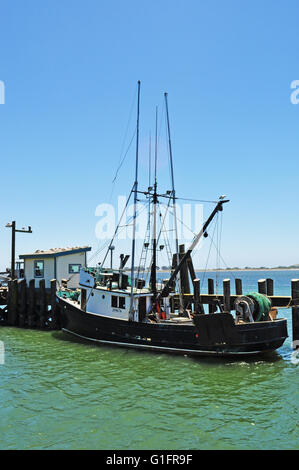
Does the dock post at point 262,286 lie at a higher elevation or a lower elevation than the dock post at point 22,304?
higher

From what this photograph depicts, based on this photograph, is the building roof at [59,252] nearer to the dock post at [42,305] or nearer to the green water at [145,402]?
the dock post at [42,305]

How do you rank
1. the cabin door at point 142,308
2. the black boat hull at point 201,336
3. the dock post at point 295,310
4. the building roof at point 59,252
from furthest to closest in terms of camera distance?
1. the building roof at point 59,252
2. the cabin door at point 142,308
3. the dock post at point 295,310
4. the black boat hull at point 201,336

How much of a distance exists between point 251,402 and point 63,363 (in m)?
8.27

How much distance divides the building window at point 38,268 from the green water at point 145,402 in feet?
35.4

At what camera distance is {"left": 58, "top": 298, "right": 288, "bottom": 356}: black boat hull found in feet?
50.1

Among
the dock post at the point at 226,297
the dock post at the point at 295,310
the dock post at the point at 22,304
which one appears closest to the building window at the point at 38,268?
the dock post at the point at 22,304

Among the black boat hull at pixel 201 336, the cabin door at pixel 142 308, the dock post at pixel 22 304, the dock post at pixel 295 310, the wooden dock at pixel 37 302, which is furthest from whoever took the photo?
the dock post at pixel 22 304

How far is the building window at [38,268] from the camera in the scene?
90.1ft

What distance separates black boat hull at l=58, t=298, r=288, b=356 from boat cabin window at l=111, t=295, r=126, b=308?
0.72 m

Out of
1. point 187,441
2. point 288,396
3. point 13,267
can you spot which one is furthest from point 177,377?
point 13,267

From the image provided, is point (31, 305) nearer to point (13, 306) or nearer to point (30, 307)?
point (30, 307)

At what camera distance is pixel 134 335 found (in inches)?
687

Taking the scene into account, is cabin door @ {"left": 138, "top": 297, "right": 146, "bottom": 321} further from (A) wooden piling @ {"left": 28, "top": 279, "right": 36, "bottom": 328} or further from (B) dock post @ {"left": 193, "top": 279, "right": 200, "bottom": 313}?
(A) wooden piling @ {"left": 28, "top": 279, "right": 36, "bottom": 328}

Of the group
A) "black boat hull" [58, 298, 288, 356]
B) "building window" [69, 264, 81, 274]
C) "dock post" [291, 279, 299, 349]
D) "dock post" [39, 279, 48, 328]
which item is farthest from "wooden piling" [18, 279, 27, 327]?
"dock post" [291, 279, 299, 349]
